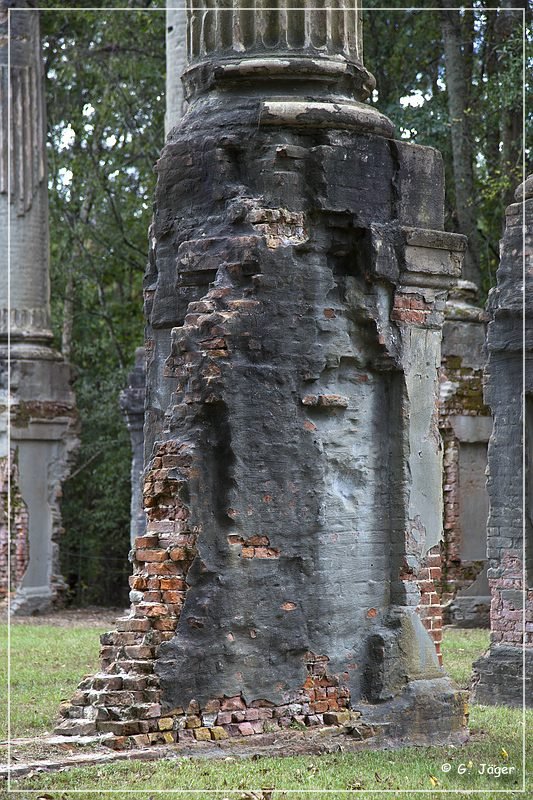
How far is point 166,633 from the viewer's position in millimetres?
7977

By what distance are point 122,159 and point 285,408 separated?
1730 centimetres

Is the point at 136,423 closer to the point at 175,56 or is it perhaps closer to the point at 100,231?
the point at 175,56

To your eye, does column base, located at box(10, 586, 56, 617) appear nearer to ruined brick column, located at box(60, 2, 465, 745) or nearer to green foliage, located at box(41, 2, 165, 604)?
green foliage, located at box(41, 2, 165, 604)

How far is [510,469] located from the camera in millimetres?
11375

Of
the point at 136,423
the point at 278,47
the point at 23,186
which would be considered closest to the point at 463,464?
the point at 136,423

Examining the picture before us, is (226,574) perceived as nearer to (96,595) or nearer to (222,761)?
(222,761)

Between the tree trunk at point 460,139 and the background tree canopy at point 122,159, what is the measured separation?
20 mm

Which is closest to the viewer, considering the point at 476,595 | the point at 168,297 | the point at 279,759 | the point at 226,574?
the point at 279,759

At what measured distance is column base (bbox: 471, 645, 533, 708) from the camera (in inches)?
432

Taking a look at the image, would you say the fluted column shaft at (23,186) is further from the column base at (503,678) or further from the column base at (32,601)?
the column base at (503,678)

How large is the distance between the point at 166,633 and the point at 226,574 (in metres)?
0.49

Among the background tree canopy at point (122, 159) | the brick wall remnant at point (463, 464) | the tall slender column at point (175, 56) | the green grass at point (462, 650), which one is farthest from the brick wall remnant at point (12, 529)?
the green grass at point (462, 650)

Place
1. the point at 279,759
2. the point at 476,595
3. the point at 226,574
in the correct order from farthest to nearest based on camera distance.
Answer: the point at 476,595 → the point at 226,574 → the point at 279,759

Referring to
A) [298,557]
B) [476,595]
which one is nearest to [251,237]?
[298,557]
